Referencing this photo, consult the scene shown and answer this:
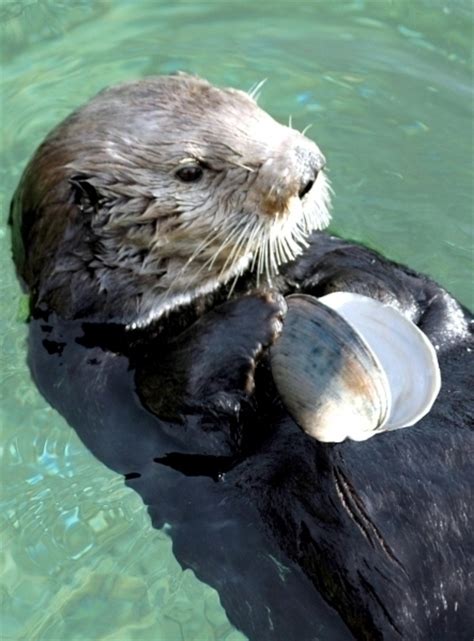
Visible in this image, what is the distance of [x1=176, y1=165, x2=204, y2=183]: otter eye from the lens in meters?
4.27

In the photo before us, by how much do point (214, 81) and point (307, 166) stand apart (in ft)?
9.70

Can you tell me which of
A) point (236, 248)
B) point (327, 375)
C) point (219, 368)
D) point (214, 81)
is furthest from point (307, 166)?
point (214, 81)

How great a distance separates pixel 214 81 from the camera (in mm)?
6969

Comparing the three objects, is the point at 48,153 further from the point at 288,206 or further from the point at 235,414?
the point at 235,414

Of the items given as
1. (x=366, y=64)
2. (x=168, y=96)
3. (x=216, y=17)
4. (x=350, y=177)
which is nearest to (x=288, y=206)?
(x=168, y=96)

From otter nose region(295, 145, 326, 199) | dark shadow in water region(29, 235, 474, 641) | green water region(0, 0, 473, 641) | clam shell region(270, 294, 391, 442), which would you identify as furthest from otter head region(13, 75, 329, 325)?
green water region(0, 0, 473, 641)

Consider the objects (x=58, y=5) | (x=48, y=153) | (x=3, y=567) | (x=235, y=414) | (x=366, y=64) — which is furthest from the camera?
(x=58, y=5)

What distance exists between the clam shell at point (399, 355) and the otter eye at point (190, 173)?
0.71m

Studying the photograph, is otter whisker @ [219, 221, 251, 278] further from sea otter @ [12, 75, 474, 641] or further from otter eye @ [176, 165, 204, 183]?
otter eye @ [176, 165, 204, 183]

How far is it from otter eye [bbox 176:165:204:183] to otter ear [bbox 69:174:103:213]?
288mm

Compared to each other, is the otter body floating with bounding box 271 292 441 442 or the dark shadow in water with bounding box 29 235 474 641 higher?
the otter body floating with bounding box 271 292 441 442

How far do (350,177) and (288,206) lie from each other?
2.19 m

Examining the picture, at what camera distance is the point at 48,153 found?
447cm

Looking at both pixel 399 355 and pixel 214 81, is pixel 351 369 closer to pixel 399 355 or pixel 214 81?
pixel 399 355
